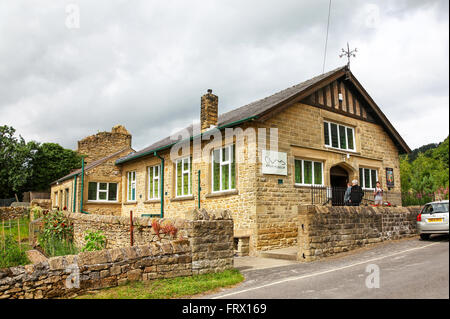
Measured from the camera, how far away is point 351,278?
7145mm

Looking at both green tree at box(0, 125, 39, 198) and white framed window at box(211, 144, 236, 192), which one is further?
green tree at box(0, 125, 39, 198)

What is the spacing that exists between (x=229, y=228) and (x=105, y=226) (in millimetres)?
6618

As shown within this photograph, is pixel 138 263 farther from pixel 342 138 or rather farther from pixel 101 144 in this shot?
pixel 101 144

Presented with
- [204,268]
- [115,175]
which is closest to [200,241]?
[204,268]

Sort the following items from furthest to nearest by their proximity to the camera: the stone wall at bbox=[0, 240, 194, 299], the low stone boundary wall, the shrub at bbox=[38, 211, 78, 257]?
the shrub at bbox=[38, 211, 78, 257] → the low stone boundary wall → the stone wall at bbox=[0, 240, 194, 299]

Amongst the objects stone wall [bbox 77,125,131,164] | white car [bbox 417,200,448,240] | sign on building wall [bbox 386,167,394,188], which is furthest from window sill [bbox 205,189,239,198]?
stone wall [bbox 77,125,131,164]

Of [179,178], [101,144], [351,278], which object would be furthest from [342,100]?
[101,144]

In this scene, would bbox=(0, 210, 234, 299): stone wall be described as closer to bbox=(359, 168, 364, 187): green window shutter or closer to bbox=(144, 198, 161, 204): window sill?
bbox=(144, 198, 161, 204): window sill

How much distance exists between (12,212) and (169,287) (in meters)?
24.6

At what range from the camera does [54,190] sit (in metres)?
31.2

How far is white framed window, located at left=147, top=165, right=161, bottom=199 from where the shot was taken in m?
19.1

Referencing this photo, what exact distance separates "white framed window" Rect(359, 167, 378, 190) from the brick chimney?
7335mm

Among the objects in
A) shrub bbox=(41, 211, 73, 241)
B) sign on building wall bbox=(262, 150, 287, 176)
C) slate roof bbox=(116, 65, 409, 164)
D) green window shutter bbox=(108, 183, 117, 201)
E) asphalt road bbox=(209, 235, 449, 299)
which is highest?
slate roof bbox=(116, 65, 409, 164)

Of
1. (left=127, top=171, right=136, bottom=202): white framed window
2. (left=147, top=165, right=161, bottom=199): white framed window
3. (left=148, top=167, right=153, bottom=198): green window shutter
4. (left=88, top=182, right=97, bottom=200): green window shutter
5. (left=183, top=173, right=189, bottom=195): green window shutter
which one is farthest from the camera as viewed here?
(left=88, top=182, right=97, bottom=200): green window shutter
